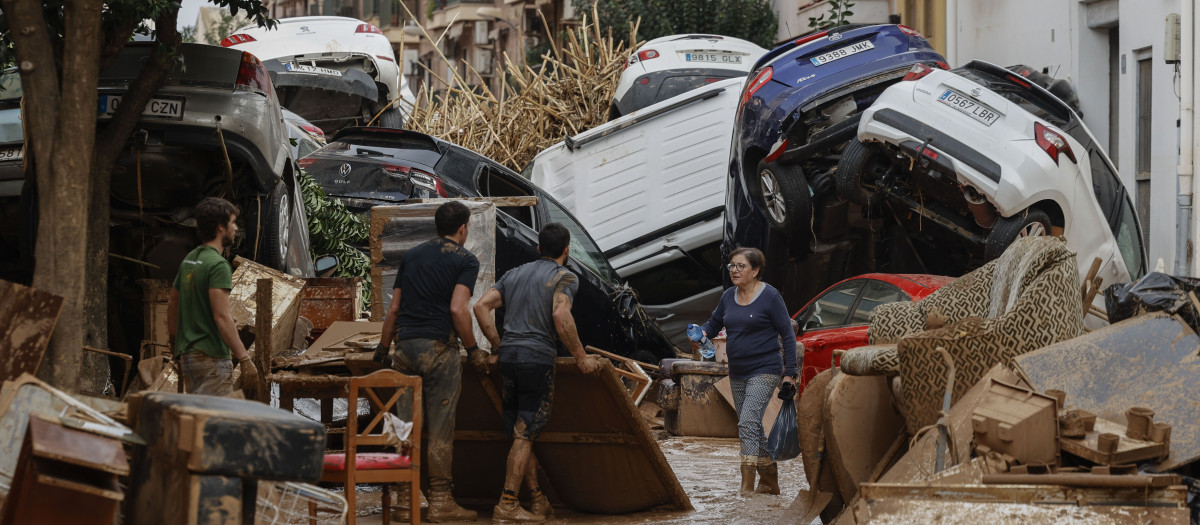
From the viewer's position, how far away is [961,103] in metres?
10.6

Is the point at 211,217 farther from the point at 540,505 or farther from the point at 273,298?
the point at 540,505

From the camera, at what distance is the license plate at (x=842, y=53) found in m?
11.8

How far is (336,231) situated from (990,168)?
544 centimetres

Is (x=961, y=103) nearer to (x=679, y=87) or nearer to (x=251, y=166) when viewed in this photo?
(x=251, y=166)

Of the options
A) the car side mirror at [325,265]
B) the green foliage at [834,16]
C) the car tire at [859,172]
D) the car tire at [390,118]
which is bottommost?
the car side mirror at [325,265]

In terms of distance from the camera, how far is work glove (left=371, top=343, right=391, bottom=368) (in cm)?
757

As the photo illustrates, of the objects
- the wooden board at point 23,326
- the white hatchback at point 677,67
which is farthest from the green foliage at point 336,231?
the wooden board at point 23,326

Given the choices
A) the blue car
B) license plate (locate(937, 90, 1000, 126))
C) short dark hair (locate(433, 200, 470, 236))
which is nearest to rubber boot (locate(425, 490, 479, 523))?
short dark hair (locate(433, 200, 470, 236))

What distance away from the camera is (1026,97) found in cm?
1126

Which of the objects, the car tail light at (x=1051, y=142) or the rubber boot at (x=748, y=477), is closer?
the rubber boot at (x=748, y=477)

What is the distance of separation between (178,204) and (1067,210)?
6.03 m

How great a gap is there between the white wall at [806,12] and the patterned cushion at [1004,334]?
42.1ft

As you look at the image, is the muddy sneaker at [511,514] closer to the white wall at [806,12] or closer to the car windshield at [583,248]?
the car windshield at [583,248]

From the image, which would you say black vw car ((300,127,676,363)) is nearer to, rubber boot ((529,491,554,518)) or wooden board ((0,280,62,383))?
rubber boot ((529,491,554,518))
